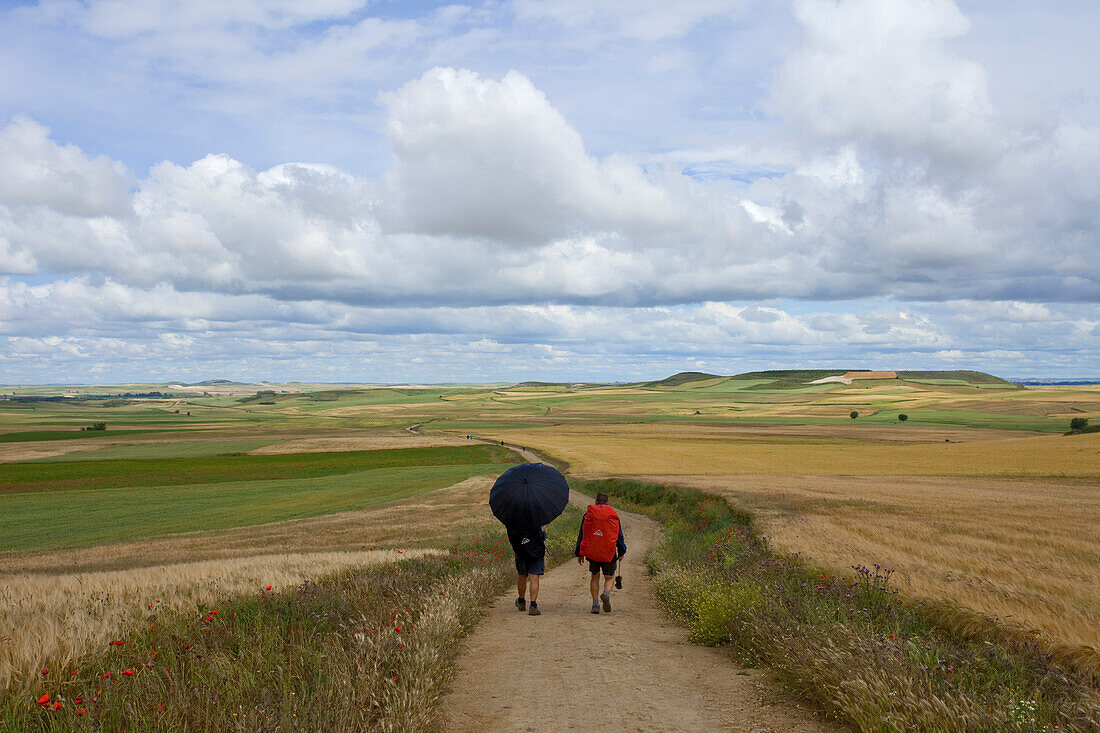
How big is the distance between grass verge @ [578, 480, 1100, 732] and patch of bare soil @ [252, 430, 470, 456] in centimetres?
8468

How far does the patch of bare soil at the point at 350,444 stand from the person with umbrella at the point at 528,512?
82.5m

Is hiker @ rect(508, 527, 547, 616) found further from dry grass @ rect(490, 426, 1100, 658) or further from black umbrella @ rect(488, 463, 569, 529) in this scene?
dry grass @ rect(490, 426, 1100, 658)

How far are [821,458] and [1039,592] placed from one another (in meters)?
55.3

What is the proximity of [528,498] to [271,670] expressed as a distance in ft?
19.2

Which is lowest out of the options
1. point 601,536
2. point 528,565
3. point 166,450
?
point 166,450

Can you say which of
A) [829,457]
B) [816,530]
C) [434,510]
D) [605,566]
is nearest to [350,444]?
[829,457]

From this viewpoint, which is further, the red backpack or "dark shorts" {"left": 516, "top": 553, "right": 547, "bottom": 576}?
the red backpack

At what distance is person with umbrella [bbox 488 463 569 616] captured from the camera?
40.6ft

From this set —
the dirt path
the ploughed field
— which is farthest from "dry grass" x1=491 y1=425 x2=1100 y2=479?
the dirt path

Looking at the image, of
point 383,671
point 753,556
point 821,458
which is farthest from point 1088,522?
point 821,458

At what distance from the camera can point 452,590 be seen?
448 inches

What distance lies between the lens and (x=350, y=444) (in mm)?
101062

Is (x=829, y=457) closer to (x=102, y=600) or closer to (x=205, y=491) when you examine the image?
(x=205, y=491)

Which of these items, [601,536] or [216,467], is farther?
[216,467]
